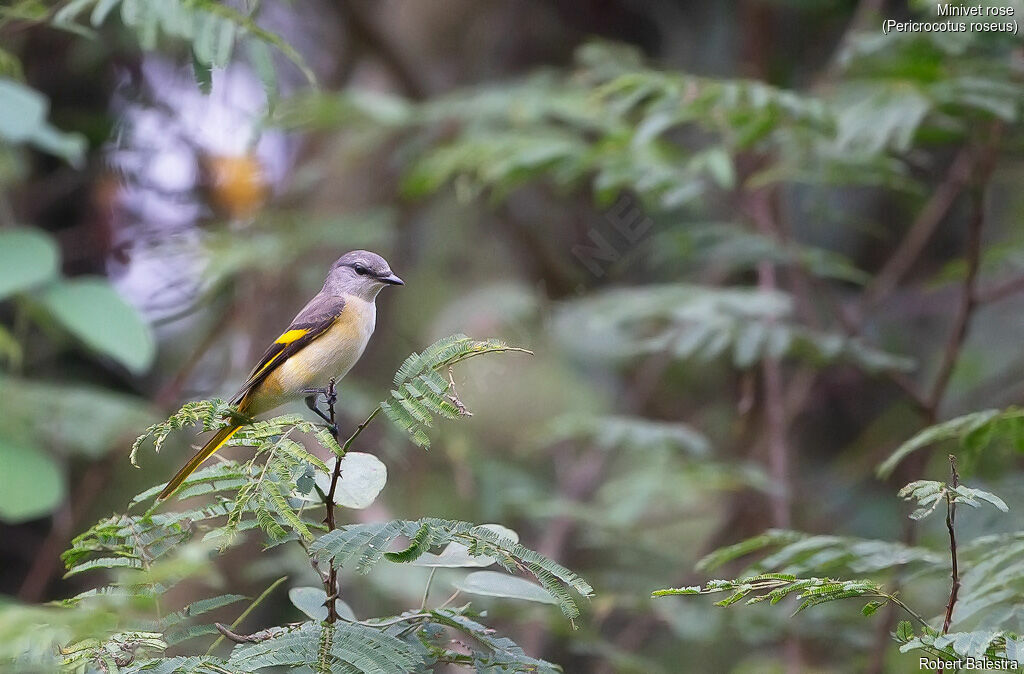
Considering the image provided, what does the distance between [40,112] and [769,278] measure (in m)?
Answer: 3.40

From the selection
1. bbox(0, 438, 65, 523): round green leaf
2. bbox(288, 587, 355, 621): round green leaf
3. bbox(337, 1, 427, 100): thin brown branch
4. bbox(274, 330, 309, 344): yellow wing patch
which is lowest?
bbox(0, 438, 65, 523): round green leaf

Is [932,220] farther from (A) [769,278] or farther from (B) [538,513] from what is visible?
(B) [538,513]

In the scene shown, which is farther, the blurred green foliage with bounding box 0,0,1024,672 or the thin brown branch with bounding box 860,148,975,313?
the thin brown branch with bounding box 860,148,975,313

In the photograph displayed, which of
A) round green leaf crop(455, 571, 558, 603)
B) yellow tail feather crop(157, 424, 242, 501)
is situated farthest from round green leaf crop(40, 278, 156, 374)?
round green leaf crop(455, 571, 558, 603)

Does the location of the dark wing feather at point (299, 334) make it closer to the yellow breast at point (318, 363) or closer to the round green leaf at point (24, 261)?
the yellow breast at point (318, 363)

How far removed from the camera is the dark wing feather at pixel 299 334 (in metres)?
2.31

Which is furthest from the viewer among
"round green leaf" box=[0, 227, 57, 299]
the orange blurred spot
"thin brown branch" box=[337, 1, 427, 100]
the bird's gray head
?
the orange blurred spot

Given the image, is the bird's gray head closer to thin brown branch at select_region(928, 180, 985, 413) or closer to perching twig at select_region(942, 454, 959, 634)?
perching twig at select_region(942, 454, 959, 634)

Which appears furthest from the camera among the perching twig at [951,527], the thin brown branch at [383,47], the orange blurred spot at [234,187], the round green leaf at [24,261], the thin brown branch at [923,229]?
the orange blurred spot at [234,187]

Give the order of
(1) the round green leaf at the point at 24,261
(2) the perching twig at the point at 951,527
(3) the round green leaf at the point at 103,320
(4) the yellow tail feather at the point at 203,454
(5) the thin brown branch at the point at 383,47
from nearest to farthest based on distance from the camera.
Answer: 1. (2) the perching twig at the point at 951,527
2. (4) the yellow tail feather at the point at 203,454
3. (1) the round green leaf at the point at 24,261
4. (3) the round green leaf at the point at 103,320
5. (5) the thin brown branch at the point at 383,47

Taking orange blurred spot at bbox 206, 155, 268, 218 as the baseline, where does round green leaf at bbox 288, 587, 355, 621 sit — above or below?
above

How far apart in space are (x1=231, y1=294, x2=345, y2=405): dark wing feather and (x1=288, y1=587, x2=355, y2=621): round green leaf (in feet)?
2.30

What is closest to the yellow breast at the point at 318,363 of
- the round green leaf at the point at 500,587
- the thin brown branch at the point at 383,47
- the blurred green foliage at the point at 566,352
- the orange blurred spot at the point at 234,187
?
the blurred green foliage at the point at 566,352

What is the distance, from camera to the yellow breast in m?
2.34
